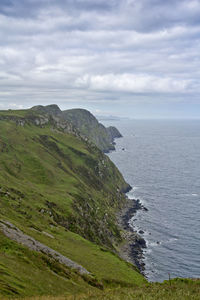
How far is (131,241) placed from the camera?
106438mm

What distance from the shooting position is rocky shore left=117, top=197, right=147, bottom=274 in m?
92.0

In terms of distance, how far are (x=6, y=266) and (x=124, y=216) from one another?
110309mm

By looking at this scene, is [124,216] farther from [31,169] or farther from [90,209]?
[31,169]

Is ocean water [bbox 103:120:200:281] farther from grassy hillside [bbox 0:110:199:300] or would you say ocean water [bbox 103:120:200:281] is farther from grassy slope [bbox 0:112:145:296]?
grassy slope [bbox 0:112:145:296]

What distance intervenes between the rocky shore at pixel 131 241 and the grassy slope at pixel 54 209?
5.79 metres

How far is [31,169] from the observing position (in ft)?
368

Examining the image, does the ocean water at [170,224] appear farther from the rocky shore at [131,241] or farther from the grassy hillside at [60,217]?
the grassy hillside at [60,217]

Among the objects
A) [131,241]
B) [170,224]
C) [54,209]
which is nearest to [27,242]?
[54,209]

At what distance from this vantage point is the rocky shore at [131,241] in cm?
9204

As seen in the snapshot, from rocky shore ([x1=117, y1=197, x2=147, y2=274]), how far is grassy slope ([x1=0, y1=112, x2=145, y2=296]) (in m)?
5.79

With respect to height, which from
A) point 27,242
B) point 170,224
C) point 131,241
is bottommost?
point 131,241

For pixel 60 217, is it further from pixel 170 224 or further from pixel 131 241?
pixel 170 224

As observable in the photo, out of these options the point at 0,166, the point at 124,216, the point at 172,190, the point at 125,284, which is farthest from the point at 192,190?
the point at 125,284

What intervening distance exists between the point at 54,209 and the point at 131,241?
39.2 meters
